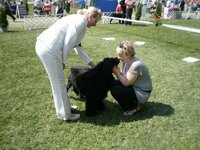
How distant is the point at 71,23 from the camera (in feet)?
9.93

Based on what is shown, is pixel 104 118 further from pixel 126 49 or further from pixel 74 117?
pixel 126 49

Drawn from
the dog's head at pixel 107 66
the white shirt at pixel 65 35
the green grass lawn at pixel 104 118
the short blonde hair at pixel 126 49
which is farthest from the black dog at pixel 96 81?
the white shirt at pixel 65 35

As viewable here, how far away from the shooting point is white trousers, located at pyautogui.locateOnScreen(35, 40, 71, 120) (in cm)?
309

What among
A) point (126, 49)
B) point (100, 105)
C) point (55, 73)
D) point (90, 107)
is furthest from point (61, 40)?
point (100, 105)

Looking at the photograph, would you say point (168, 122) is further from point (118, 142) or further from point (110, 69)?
point (110, 69)

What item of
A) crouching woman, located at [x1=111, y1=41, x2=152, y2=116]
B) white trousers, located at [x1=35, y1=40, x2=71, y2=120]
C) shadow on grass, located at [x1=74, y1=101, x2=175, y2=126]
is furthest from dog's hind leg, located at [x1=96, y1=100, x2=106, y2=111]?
white trousers, located at [x1=35, y1=40, x2=71, y2=120]

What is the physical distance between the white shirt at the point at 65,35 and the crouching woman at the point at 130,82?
30.1 inches

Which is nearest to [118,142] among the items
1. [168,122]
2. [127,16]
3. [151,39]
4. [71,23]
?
[168,122]

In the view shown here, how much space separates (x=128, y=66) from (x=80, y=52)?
0.76 metres

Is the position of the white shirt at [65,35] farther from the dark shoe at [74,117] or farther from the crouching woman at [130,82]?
the dark shoe at [74,117]

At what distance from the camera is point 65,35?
308 cm

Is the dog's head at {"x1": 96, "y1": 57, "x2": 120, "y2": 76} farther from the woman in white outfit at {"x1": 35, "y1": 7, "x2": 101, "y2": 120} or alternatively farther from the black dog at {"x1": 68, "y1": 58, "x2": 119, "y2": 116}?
the woman in white outfit at {"x1": 35, "y1": 7, "x2": 101, "y2": 120}

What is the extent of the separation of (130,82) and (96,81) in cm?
53

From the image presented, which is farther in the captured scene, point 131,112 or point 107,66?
point 131,112
